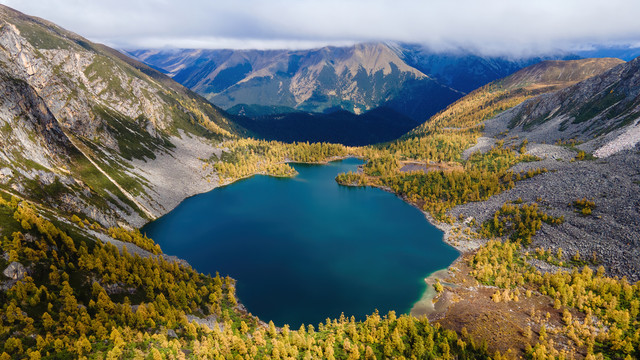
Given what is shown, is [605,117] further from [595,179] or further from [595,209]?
[595,209]

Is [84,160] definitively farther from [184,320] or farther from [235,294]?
[184,320]

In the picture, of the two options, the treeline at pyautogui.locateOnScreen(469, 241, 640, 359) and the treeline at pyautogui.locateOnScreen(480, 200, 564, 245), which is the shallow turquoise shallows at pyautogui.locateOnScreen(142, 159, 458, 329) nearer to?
the treeline at pyautogui.locateOnScreen(469, 241, 640, 359)

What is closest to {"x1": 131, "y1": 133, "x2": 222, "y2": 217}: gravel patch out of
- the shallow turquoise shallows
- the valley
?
the valley

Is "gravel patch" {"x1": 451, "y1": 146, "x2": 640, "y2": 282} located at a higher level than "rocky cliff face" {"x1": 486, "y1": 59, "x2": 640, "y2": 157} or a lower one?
lower

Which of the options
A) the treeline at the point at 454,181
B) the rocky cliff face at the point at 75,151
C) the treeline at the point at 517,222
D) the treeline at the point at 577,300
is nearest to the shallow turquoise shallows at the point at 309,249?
the treeline at the point at 454,181

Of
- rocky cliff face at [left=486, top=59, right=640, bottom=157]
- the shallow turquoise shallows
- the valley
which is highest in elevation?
rocky cliff face at [left=486, top=59, right=640, bottom=157]

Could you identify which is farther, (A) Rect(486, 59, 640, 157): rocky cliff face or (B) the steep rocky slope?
(A) Rect(486, 59, 640, 157): rocky cliff face

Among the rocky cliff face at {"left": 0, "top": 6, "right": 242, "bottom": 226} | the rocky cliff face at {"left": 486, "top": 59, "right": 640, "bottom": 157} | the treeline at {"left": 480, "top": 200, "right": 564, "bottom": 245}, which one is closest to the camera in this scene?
the rocky cliff face at {"left": 0, "top": 6, "right": 242, "bottom": 226}

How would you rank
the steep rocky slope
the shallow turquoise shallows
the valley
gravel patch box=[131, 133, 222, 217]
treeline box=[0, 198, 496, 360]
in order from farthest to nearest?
1. gravel patch box=[131, 133, 222, 217]
2. the steep rocky slope
3. the shallow turquoise shallows
4. the valley
5. treeline box=[0, 198, 496, 360]

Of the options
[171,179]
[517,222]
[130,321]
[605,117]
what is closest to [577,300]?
[517,222]
